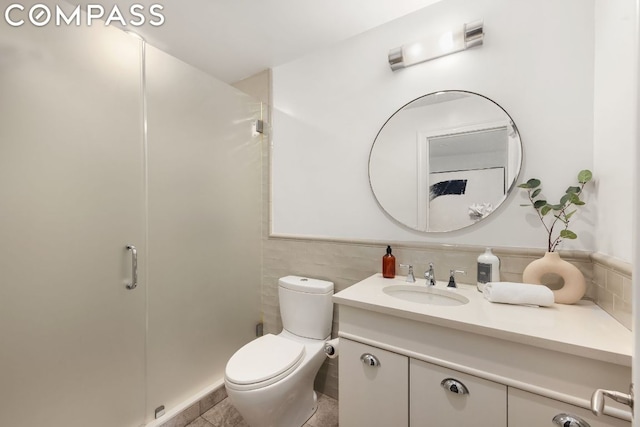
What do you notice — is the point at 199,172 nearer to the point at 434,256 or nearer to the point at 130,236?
the point at 130,236

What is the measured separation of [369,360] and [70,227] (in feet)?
4.56

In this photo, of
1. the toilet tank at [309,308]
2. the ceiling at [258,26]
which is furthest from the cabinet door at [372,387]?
the ceiling at [258,26]

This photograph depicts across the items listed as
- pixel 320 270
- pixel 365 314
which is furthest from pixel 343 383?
pixel 320 270

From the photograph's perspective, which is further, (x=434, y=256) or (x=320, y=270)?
(x=320, y=270)

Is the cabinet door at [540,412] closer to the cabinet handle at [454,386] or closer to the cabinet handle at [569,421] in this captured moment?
the cabinet handle at [569,421]

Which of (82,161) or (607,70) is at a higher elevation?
(607,70)

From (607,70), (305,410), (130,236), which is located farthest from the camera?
(305,410)

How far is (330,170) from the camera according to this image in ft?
5.73

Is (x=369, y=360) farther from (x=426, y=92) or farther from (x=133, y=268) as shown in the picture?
(x=426, y=92)

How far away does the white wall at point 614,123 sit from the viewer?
0.85 meters

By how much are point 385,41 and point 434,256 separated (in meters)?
1.27

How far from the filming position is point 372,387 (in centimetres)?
110

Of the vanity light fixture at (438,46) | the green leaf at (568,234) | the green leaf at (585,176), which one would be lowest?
the green leaf at (568,234)

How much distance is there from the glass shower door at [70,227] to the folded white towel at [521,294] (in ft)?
5.44
